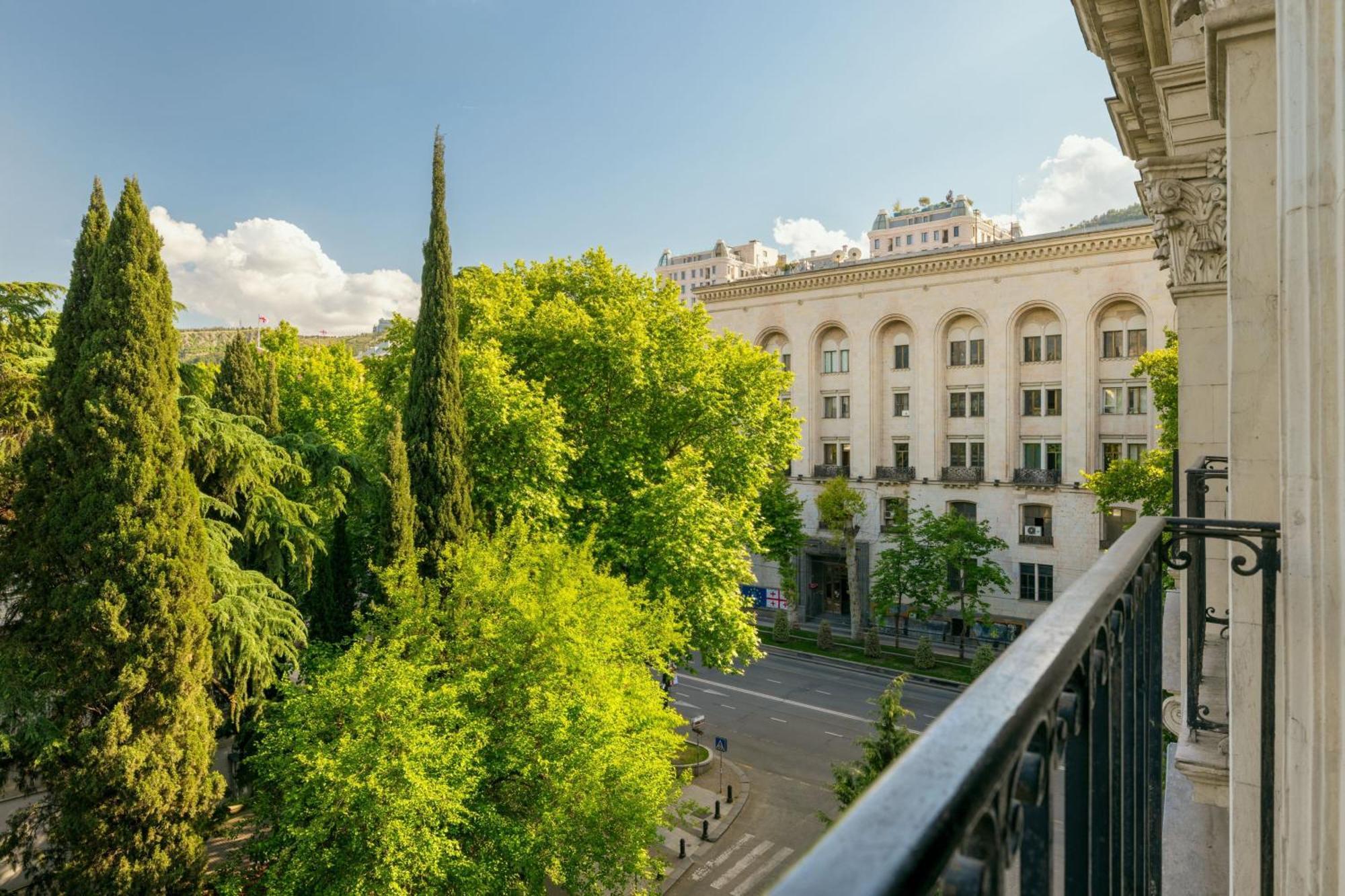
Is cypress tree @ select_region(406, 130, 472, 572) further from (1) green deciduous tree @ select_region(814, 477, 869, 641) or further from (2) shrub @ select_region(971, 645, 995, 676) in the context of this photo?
(1) green deciduous tree @ select_region(814, 477, 869, 641)

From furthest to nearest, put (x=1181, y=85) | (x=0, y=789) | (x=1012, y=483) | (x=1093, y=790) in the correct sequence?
(x=1012, y=483), (x=0, y=789), (x=1181, y=85), (x=1093, y=790)

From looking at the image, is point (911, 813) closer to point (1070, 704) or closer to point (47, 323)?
point (1070, 704)

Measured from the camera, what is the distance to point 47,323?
16406 millimetres

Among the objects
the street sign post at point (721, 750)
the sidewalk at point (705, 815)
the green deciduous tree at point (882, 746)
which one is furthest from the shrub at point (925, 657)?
the green deciduous tree at point (882, 746)

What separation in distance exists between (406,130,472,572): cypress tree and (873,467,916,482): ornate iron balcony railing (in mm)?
25660

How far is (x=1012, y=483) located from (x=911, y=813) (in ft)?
128

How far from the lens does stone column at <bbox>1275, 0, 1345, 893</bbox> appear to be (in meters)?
2.66

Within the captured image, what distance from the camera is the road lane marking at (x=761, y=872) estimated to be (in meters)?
18.5

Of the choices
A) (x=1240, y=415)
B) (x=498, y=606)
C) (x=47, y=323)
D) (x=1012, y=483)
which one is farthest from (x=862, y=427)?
(x=1240, y=415)

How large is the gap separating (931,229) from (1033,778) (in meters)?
95.3

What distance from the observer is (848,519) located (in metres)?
38.6

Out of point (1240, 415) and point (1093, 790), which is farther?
point (1240, 415)

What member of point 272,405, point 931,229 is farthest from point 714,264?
point 272,405

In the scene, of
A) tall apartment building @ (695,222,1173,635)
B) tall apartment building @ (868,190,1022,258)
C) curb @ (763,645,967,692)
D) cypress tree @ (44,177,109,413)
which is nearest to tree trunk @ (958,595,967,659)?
curb @ (763,645,967,692)
